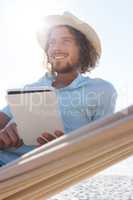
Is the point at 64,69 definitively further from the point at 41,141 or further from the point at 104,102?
the point at 41,141

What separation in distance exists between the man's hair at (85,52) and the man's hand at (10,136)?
49cm

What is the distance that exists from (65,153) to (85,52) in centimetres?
82

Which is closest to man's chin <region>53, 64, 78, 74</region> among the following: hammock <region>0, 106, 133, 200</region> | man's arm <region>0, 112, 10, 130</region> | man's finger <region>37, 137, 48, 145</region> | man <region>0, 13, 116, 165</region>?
man <region>0, 13, 116, 165</region>

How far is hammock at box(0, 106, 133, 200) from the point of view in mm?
1480

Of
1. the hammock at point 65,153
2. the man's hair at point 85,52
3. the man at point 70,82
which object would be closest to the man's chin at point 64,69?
the man at point 70,82

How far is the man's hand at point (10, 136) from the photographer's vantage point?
1.87 m

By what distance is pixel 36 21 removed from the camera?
2.39 m

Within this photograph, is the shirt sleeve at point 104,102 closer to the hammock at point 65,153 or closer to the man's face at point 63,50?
the man's face at point 63,50

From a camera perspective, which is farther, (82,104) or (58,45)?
(58,45)

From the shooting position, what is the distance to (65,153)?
1.49 meters

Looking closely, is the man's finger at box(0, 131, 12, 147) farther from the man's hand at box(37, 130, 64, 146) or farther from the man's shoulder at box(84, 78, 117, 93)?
the man's shoulder at box(84, 78, 117, 93)

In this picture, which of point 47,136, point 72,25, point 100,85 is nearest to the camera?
point 47,136

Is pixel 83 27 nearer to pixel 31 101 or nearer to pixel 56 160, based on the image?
pixel 31 101

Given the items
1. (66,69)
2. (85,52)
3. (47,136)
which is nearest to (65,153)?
(47,136)
